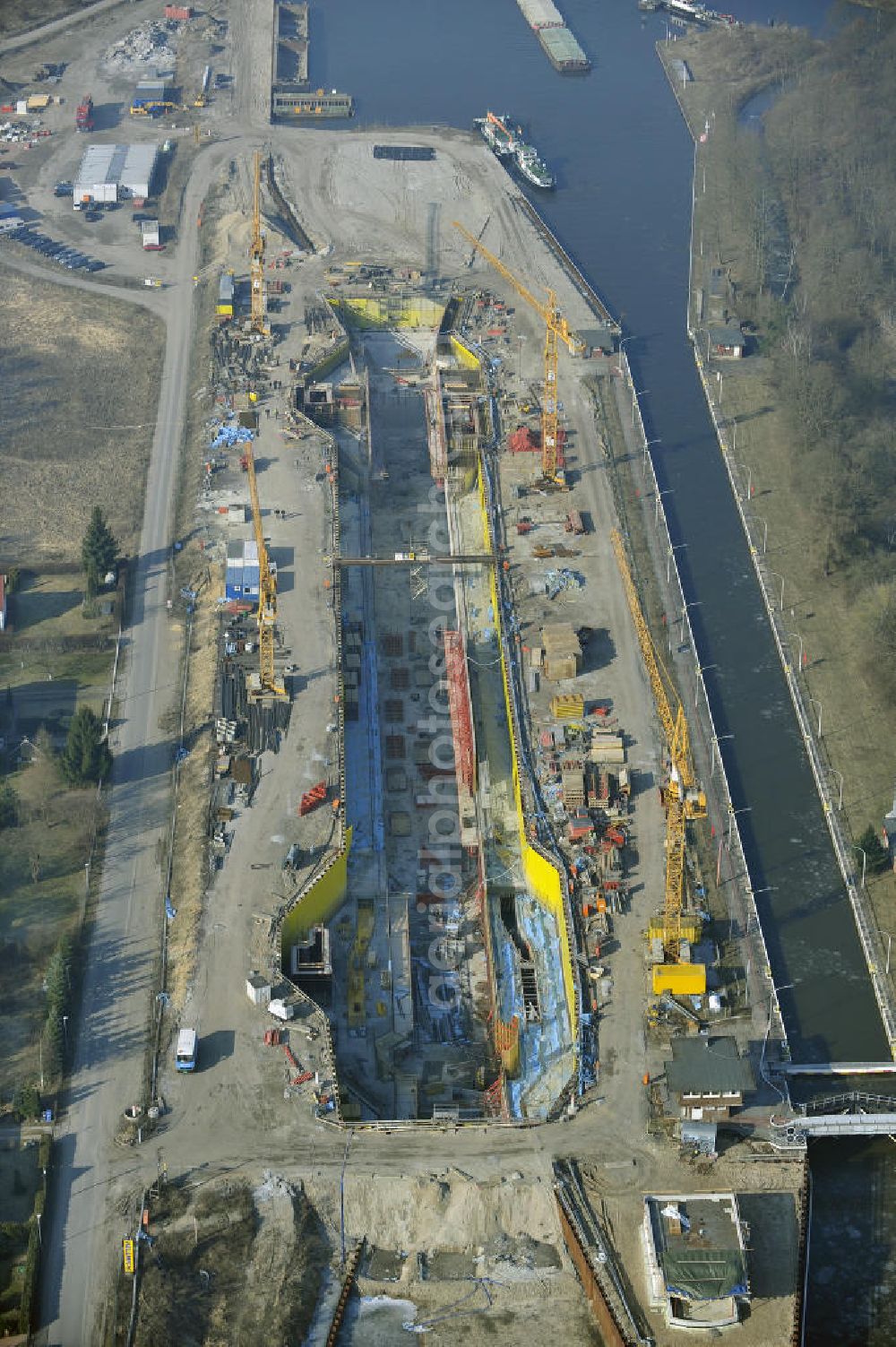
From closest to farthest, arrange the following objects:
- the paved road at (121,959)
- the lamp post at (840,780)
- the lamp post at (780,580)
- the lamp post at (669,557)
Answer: the paved road at (121,959) < the lamp post at (840,780) < the lamp post at (780,580) < the lamp post at (669,557)

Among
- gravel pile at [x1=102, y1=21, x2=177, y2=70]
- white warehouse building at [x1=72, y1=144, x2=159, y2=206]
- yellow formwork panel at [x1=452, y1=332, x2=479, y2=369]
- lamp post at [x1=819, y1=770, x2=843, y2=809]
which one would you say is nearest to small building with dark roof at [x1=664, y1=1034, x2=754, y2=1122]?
lamp post at [x1=819, y1=770, x2=843, y2=809]

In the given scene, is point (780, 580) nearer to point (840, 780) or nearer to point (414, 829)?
point (840, 780)

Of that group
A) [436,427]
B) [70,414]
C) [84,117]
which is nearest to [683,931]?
[436,427]

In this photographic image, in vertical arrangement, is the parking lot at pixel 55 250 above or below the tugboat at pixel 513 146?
below

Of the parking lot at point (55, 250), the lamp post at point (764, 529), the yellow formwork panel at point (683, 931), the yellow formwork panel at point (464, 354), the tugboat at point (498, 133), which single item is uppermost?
the tugboat at point (498, 133)

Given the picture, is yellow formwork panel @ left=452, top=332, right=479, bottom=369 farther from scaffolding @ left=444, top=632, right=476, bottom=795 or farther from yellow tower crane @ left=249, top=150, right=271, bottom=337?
scaffolding @ left=444, top=632, right=476, bottom=795

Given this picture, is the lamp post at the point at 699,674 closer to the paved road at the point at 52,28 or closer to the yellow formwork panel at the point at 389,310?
the yellow formwork panel at the point at 389,310

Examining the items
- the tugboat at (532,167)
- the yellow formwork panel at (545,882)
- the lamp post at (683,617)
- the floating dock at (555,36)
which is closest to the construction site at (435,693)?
the yellow formwork panel at (545,882)
